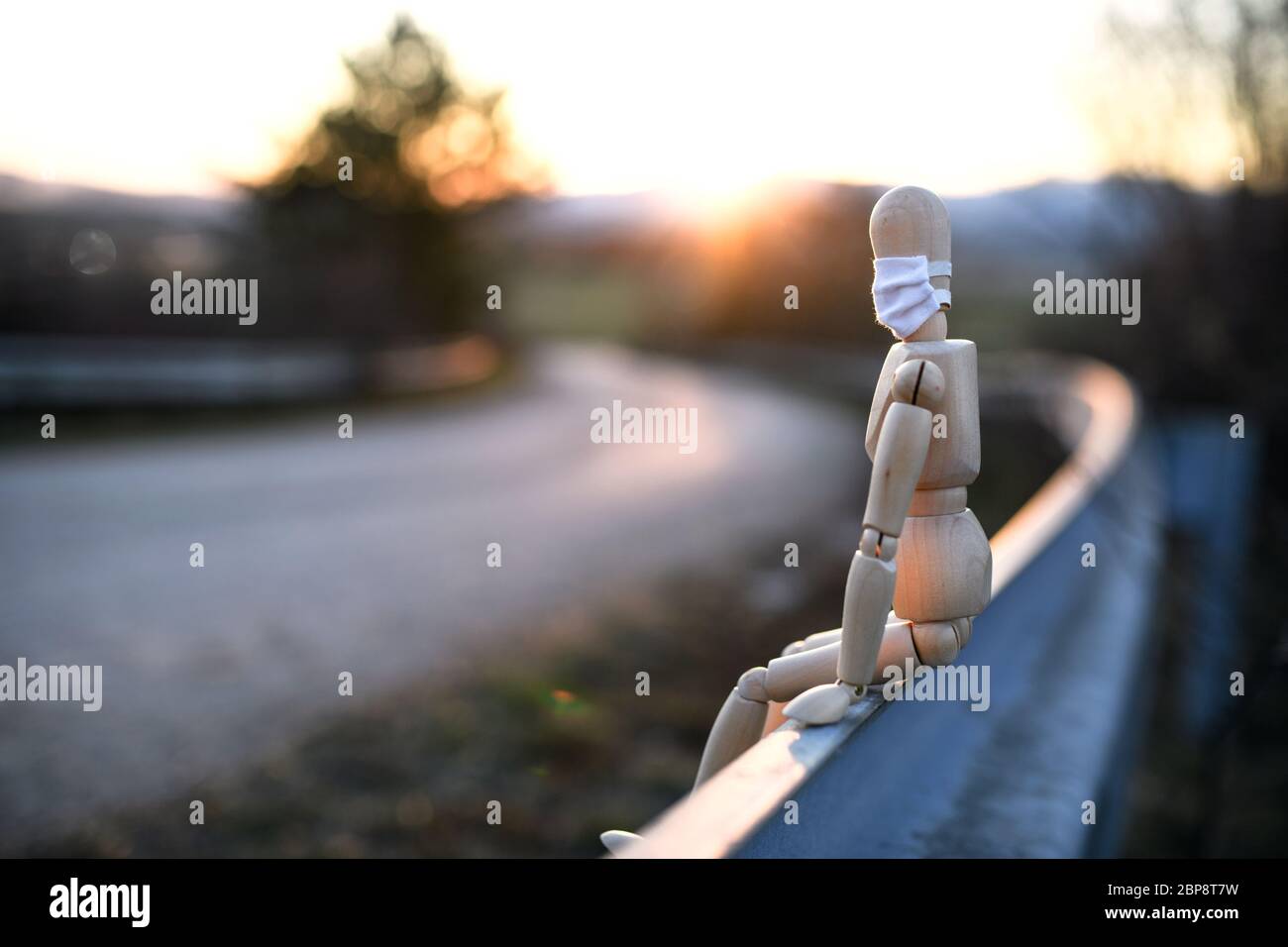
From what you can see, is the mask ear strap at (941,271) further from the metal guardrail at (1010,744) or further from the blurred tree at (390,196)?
the blurred tree at (390,196)

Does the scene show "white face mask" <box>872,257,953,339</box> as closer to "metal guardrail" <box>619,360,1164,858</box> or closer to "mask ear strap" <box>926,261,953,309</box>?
"mask ear strap" <box>926,261,953,309</box>

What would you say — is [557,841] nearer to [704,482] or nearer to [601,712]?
[601,712]

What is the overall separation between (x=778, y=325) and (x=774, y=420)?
1307 centimetres

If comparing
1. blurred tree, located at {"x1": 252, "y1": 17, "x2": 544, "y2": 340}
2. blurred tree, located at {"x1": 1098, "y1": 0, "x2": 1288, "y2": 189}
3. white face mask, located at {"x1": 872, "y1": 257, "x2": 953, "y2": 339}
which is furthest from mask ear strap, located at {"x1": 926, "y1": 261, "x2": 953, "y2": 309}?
blurred tree, located at {"x1": 252, "y1": 17, "x2": 544, "y2": 340}

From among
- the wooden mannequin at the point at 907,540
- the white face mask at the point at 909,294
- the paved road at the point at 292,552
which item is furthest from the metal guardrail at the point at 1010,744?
the paved road at the point at 292,552

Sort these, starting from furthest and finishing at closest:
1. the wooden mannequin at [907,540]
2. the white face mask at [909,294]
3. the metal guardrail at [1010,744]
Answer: the white face mask at [909,294], the wooden mannequin at [907,540], the metal guardrail at [1010,744]

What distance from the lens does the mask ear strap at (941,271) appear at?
2777mm

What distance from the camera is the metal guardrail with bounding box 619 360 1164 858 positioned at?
2.33 meters

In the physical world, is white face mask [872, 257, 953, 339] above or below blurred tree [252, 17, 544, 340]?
below

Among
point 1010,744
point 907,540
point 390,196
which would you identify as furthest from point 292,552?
point 390,196

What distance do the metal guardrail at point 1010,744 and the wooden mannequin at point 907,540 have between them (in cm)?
15

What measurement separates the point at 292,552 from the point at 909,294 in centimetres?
932

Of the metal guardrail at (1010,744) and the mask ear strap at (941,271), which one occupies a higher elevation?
the mask ear strap at (941,271)
